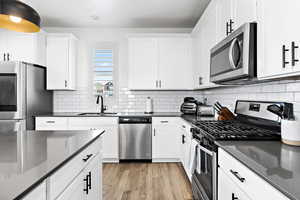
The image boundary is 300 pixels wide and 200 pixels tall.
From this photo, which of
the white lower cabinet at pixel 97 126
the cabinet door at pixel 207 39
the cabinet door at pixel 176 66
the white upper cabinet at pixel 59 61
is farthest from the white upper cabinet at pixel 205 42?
the white upper cabinet at pixel 59 61

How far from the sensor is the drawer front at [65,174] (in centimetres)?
102

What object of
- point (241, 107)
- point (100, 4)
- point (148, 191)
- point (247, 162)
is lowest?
point (148, 191)

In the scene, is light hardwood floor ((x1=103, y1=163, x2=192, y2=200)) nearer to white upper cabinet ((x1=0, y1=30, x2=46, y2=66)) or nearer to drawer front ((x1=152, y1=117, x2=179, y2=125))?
drawer front ((x1=152, y1=117, x2=179, y2=125))

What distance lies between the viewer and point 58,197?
3.59 feet

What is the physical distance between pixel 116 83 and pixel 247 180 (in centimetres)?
370

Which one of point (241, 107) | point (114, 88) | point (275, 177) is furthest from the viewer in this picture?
point (114, 88)

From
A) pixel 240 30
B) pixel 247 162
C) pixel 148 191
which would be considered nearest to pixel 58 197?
pixel 247 162

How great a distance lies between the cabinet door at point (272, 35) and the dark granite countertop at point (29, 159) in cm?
131

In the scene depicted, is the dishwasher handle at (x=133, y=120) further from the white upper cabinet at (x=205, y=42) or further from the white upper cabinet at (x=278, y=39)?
the white upper cabinet at (x=278, y=39)

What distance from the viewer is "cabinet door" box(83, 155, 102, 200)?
165cm

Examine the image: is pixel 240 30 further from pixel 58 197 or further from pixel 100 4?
pixel 100 4

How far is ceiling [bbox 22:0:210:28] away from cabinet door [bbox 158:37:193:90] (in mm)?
443

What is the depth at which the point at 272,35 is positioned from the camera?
142 centimetres

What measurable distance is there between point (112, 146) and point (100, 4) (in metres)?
2.30
